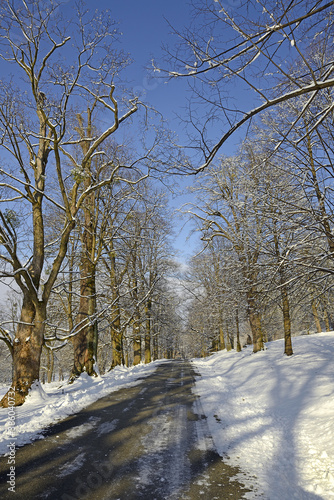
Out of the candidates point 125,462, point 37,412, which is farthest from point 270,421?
point 37,412

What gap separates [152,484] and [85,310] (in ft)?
33.0

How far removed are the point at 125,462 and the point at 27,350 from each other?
5.19m

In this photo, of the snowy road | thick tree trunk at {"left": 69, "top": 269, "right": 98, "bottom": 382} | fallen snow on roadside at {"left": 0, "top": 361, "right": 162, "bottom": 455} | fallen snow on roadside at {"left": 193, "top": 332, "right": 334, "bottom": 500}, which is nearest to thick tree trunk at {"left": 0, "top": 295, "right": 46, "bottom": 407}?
fallen snow on roadside at {"left": 0, "top": 361, "right": 162, "bottom": 455}

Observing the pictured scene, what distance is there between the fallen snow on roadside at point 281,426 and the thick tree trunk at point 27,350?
4.72 metres

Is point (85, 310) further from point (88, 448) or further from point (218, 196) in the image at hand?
point (218, 196)

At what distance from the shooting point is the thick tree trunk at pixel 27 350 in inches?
291

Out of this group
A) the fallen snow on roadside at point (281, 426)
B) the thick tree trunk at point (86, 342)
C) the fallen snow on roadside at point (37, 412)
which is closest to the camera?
the fallen snow on roadside at point (281, 426)

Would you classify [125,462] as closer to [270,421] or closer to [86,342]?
[270,421]

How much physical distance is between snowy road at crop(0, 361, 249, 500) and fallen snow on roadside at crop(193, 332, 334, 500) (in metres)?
0.37

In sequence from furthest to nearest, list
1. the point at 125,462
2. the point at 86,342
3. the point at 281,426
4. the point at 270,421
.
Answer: the point at 86,342, the point at 270,421, the point at 281,426, the point at 125,462

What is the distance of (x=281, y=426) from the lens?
5.62 m

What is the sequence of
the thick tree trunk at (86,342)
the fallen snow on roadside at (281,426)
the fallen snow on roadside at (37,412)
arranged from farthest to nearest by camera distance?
the thick tree trunk at (86,342)
the fallen snow on roadside at (37,412)
the fallen snow on roadside at (281,426)

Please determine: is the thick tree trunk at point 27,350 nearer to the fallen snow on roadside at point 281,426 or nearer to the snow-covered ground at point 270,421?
the snow-covered ground at point 270,421

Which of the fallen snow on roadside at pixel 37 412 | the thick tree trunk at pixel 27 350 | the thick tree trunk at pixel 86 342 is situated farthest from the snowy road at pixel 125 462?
the thick tree trunk at pixel 86 342
